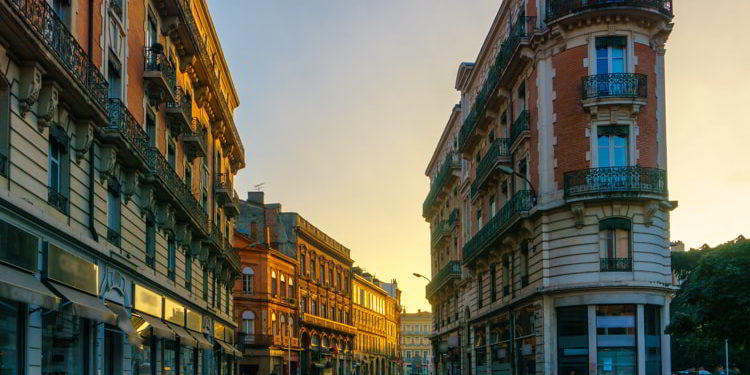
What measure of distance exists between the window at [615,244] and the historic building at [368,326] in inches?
2914

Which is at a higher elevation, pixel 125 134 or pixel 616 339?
pixel 125 134

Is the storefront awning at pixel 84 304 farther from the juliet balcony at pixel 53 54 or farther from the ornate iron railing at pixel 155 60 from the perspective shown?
the ornate iron railing at pixel 155 60

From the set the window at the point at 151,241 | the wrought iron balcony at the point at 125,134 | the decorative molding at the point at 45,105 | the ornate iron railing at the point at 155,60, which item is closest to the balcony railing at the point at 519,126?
the ornate iron railing at the point at 155,60

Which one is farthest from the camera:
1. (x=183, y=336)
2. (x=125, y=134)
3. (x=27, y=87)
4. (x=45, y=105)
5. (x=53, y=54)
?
(x=183, y=336)

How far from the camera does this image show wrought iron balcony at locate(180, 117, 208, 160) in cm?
3356

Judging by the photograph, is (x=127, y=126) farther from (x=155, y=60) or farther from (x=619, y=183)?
(x=619, y=183)

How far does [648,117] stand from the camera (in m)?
32.0

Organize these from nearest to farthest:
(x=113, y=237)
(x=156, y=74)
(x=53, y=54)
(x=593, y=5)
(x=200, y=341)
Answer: (x=53, y=54)
(x=113, y=237)
(x=156, y=74)
(x=593, y=5)
(x=200, y=341)

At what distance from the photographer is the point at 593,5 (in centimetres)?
3188

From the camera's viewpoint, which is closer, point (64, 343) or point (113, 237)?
point (64, 343)

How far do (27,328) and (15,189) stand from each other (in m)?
2.52

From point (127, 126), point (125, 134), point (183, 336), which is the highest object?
point (127, 126)

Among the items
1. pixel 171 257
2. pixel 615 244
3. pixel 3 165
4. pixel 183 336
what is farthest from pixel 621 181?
pixel 3 165

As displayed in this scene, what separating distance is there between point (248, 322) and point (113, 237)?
4685 cm
